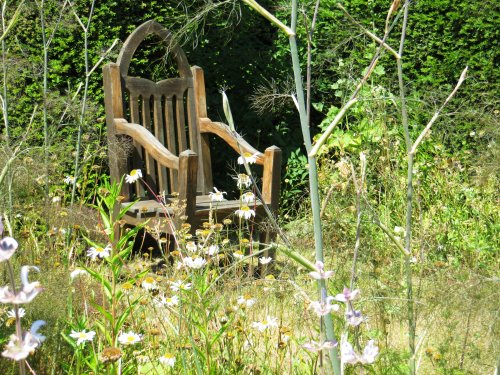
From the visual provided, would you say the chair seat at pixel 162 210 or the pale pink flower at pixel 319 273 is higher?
the pale pink flower at pixel 319 273

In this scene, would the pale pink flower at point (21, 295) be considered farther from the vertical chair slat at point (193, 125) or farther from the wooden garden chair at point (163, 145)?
the vertical chair slat at point (193, 125)

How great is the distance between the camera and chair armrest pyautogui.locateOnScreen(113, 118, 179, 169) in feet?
15.3

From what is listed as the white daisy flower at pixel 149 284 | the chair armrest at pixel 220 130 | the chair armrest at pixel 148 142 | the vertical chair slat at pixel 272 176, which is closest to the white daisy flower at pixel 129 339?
the white daisy flower at pixel 149 284

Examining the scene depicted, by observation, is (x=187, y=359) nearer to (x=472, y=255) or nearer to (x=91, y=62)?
(x=472, y=255)

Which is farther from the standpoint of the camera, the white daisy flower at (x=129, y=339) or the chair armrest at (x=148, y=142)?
the chair armrest at (x=148, y=142)

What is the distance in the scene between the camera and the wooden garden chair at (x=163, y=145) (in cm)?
461

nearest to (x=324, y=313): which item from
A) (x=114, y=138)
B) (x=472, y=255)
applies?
(x=472, y=255)

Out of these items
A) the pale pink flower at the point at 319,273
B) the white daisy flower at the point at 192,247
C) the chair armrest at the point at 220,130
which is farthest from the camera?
the chair armrest at the point at 220,130

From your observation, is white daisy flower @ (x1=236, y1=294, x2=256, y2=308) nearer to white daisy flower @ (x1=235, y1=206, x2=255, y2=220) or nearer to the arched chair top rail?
white daisy flower @ (x1=235, y1=206, x2=255, y2=220)

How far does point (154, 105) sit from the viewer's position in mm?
5457

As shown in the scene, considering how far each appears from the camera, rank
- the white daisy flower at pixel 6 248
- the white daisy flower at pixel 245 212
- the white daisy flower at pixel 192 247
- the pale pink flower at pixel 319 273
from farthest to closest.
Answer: the white daisy flower at pixel 245 212, the white daisy flower at pixel 192 247, the pale pink flower at pixel 319 273, the white daisy flower at pixel 6 248

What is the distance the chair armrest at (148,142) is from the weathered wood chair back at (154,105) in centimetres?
9

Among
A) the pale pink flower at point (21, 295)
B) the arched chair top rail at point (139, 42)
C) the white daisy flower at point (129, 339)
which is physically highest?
the arched chair top rail at point (139, 42)

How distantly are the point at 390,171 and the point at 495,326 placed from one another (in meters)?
2.97
